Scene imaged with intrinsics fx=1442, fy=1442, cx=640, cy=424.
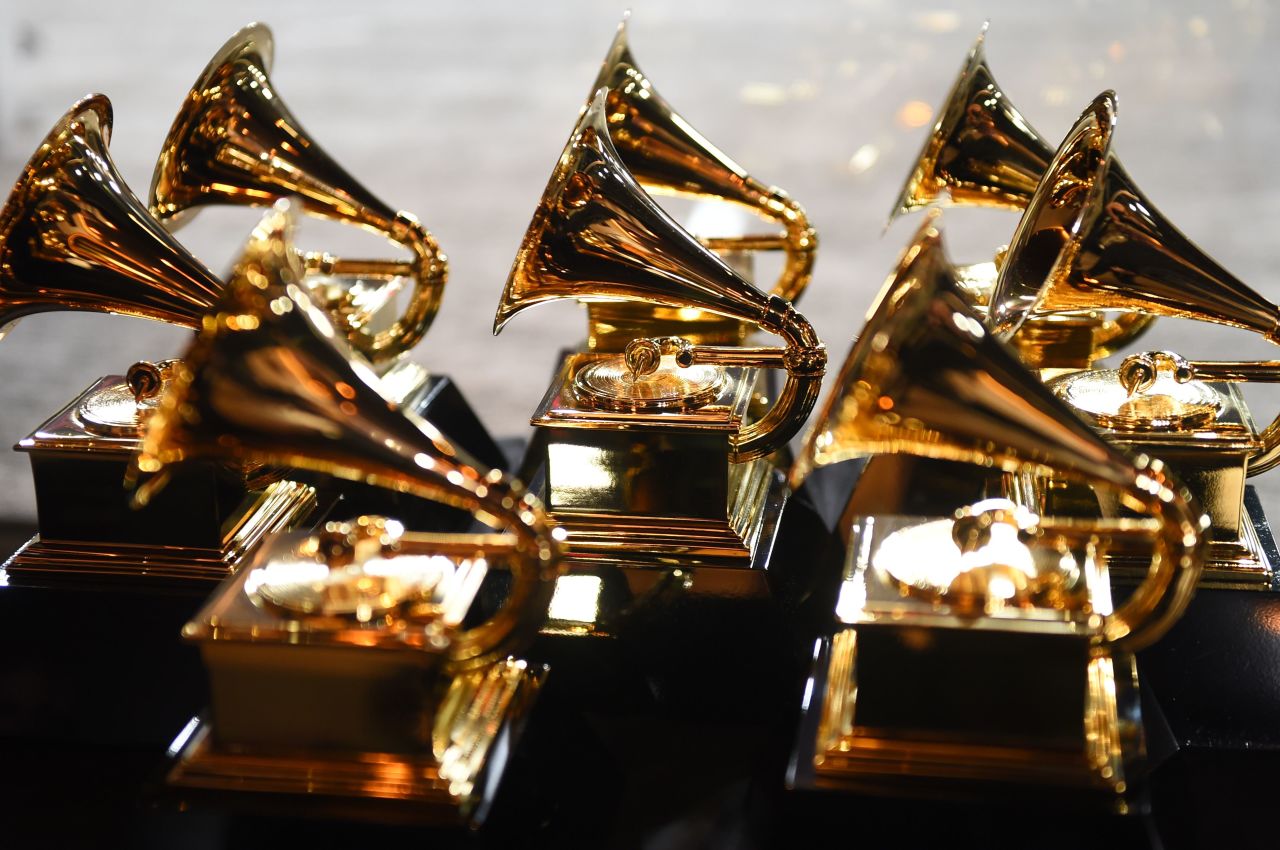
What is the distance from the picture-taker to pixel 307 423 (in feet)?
4.03

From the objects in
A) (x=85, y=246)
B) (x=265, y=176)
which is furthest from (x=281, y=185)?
(x=85, y=246)

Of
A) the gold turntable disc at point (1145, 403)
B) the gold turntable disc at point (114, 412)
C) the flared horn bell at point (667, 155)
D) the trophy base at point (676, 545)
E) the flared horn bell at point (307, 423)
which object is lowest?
the trophy base at point (676, 545)

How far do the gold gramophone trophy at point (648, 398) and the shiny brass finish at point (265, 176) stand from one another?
376 mm

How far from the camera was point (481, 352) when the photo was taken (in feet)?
11.7

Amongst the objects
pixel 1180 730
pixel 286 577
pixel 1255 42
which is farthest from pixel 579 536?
pixel 1255 42

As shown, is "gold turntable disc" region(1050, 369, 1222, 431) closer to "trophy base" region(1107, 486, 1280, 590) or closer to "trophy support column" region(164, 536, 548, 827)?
"trophy base" region(1107, 486, 1280, 590)

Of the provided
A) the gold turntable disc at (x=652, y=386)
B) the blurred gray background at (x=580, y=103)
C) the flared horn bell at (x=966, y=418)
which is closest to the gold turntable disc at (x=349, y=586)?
the flared horn bell at (x=966, y=418)

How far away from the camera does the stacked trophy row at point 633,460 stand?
4.05 feet

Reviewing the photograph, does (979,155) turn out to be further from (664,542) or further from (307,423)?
(307,423)

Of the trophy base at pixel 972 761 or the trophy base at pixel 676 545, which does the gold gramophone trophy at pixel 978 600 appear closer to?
the trophy base at pixel 972 761

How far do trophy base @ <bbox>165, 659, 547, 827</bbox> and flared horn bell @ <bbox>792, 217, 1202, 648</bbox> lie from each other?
1.27 ft

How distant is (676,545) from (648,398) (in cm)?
17

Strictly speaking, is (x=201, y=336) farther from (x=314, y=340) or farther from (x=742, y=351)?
(x=742, y=351)

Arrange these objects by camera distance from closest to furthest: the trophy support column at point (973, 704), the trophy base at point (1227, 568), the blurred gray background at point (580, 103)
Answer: the trophy support column at point (973, 704) < the trophy base at point (1227, 568) < the blurred gray background at point (580, 103)
